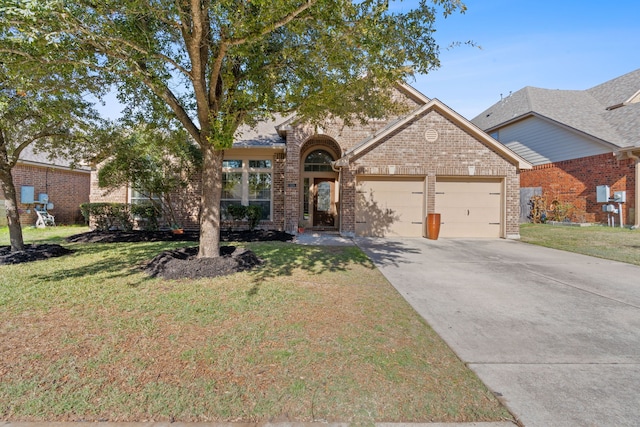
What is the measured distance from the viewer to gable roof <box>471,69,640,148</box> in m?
15.0

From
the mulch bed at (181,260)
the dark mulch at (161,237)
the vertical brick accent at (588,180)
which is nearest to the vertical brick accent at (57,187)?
the dark mulch at (161,237)

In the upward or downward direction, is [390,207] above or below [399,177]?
below

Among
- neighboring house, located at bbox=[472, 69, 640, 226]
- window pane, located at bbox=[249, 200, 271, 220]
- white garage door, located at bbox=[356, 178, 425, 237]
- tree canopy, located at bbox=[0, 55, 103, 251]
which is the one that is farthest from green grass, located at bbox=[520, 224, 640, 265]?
tree canopy, located at bbox=[0, 55, 103, 251]

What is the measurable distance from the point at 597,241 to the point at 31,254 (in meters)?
16.4

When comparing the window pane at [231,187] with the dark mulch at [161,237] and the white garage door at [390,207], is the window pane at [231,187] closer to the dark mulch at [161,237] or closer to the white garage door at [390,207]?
the dark mulch at [161,237]

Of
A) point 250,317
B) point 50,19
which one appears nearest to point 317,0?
point 50,19

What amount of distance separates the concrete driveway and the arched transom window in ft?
23.6

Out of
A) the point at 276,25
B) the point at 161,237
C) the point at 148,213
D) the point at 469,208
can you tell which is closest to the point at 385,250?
the point at 469,208

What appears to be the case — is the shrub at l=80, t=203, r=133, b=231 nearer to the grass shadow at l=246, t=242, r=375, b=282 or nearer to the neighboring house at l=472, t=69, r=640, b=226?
the grass shadow at l=246, t=242, r=375, b=282

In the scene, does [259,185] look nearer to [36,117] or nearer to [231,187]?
[231,187]

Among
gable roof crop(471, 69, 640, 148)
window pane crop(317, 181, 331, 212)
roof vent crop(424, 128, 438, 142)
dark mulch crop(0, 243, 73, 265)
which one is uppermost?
gable roof crop(471, 69, 640, 148)

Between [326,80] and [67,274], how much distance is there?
5901 mm

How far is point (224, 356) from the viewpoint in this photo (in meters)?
2.96

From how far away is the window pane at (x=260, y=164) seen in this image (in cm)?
1298
